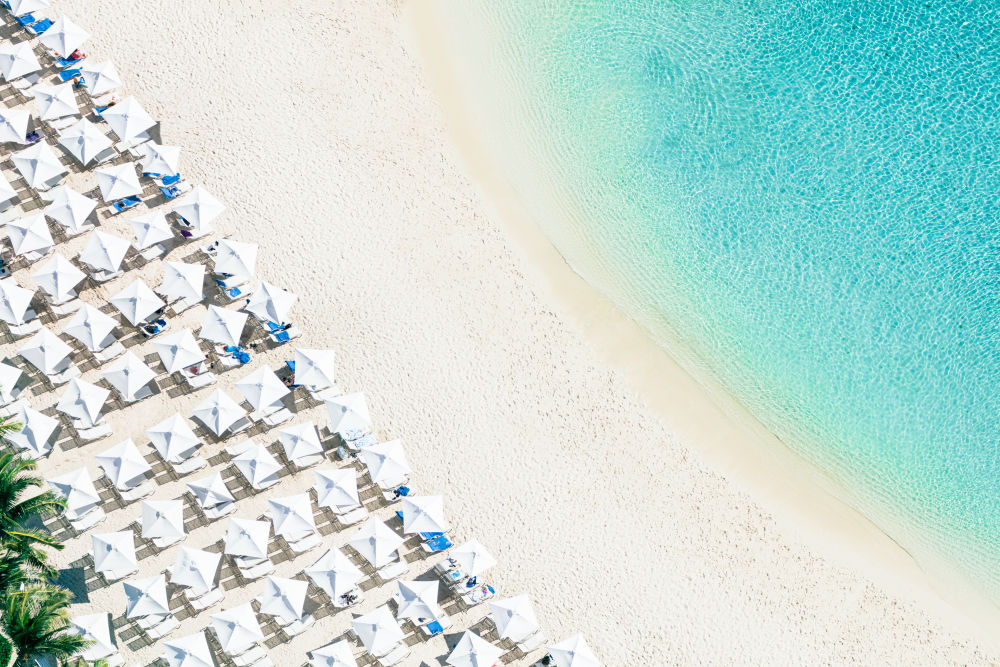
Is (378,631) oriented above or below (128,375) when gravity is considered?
below

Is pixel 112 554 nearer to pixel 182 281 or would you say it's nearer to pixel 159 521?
pixel 159 521

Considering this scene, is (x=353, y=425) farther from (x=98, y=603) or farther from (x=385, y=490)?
(x=98, y=603)

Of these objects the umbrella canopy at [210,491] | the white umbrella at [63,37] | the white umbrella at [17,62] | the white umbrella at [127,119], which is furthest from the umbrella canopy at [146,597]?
the white umbrella at [63,37]

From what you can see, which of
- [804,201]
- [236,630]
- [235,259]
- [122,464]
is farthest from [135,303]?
[804,201]

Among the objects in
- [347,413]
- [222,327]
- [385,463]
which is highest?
[222,327]

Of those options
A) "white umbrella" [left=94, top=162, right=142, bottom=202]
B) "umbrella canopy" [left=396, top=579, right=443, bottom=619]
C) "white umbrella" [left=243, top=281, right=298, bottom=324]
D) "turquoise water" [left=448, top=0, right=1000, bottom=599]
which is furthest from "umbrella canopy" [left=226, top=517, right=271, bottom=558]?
"turquoise water" [left=448, top=0, right=1000, bottom=599]

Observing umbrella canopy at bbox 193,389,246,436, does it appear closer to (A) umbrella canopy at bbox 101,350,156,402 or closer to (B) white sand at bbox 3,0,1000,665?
(B) white sand at bbox 3,0,1000,665
